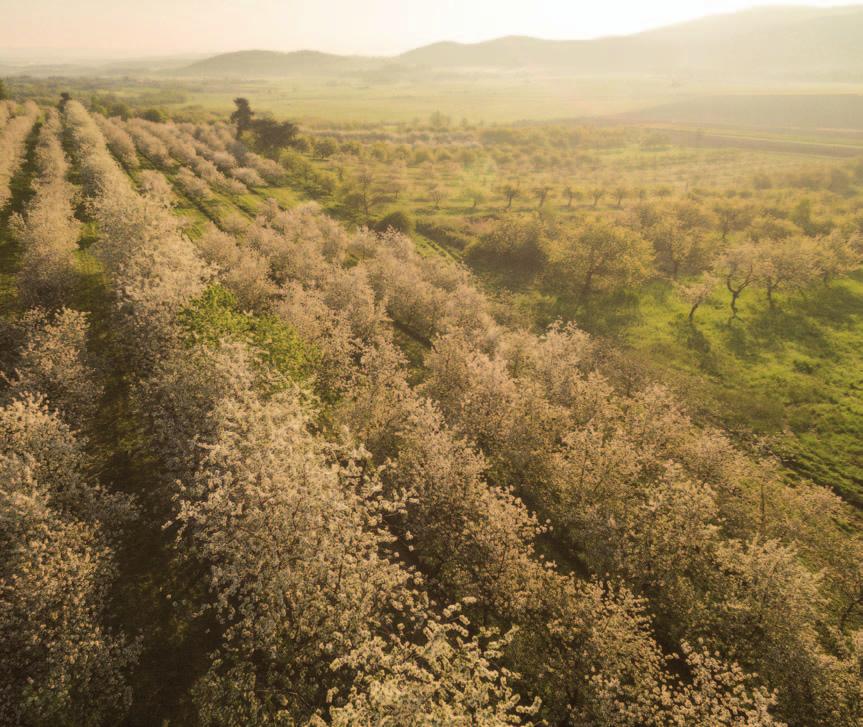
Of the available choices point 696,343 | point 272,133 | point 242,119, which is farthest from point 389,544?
point 242,119

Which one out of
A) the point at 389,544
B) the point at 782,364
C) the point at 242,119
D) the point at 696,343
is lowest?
the point at 389,544

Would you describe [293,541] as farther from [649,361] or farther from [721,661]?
[649,361]

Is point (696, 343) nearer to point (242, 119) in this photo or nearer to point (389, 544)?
point (389, 544)

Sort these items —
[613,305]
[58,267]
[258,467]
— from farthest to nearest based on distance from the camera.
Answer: [613,305] → [58,267] → [258,467]

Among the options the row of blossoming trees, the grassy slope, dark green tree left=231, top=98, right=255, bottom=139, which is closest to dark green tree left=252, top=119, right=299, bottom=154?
dark green tree left=231, top=98, right=255, bottom=139

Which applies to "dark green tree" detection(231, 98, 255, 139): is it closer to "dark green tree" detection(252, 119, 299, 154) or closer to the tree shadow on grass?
"dark green tree" detection(252, 119, 299, 154)

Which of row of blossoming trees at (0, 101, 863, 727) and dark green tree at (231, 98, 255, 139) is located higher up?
dark green tree at (231, 98, 255, 139)

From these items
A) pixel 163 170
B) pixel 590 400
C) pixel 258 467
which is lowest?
pixel 590 400

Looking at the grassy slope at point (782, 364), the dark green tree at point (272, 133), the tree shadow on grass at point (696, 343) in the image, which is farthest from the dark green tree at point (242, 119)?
the tree shadow on grass at point (696, 343)

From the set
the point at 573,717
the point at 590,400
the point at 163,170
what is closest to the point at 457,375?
the point at 590,400
